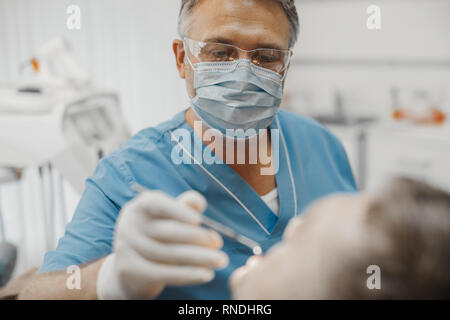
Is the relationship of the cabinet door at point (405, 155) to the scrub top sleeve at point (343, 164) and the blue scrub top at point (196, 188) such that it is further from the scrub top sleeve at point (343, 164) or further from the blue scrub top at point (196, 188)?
the blue scrub top at point (196, 188)

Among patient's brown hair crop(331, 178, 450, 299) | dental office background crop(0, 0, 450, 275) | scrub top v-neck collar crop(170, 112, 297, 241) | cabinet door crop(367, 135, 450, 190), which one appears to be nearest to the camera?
patient's brown hair crop(331, 178, 450, 299)

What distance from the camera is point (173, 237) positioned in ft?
1.71

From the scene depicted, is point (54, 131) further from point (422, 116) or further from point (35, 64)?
point (422, 116)

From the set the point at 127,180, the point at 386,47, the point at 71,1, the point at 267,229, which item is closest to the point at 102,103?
the point at 71,1

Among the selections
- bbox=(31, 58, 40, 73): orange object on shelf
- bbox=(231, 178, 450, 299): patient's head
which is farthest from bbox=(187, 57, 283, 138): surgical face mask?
bbox=(31, 58, 40, 73): orange object on shelf

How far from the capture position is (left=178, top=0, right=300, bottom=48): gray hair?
0.81 metres

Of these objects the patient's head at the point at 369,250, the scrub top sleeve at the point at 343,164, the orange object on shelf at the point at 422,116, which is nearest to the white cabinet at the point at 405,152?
→ the orange object on shelf at the point at 422,116

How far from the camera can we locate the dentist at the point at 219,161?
0.74 metres

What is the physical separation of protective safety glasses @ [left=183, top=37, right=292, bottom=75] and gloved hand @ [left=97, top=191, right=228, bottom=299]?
35cm

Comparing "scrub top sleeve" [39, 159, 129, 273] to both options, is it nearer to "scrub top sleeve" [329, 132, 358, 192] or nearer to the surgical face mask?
the surgical face mask

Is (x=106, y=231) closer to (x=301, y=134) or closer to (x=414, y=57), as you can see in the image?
(x=301, y=134)

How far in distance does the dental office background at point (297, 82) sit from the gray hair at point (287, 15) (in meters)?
0.18

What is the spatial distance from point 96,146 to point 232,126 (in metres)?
0.62

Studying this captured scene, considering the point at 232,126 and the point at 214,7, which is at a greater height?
the point at 214,7
